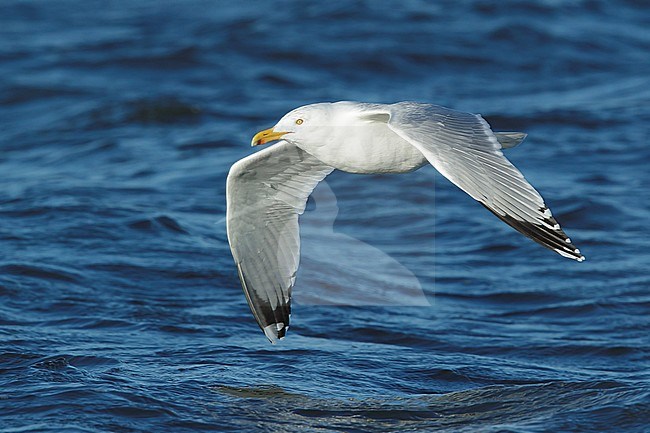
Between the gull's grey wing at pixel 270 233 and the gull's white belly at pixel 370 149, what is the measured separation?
66cm

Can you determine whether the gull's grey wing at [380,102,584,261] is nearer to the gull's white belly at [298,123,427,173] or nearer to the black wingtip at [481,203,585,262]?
the black wingtip at [481,203,585,262]

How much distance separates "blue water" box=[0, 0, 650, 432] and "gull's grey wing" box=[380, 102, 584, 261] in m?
1.18

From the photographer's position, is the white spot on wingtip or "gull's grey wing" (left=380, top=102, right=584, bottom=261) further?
the white spot on wingtip

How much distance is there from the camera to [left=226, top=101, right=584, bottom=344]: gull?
15.7ft

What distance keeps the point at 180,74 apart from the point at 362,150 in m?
9.42

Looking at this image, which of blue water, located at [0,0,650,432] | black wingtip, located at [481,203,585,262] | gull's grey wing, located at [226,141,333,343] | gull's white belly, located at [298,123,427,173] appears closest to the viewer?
black wingtip, located at [481,203,585,262]

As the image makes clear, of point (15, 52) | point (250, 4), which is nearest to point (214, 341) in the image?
point (15, 52)

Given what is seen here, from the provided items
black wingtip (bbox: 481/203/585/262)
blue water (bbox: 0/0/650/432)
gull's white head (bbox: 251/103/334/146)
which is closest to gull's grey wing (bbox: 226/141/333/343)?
blue water (bbox: 0/0/650/432)

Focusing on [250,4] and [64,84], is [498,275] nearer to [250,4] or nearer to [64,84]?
[64,84]

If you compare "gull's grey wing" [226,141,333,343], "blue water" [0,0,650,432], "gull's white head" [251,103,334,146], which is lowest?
"blue water" [0,0,650,432]

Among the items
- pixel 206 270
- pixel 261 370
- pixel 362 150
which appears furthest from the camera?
pixel 206 270

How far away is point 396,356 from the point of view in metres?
6.72

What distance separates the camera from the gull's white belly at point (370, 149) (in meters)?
5.58

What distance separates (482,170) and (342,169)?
103 cm
